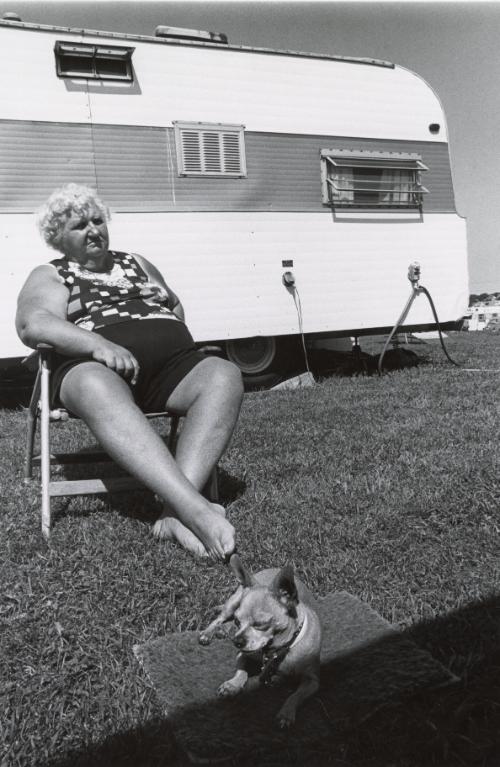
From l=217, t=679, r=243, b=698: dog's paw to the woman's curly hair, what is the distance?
1889mm

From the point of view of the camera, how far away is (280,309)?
6.27 metres

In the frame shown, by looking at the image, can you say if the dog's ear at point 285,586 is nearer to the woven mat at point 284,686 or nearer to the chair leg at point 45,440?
the woven mat at point 284,686

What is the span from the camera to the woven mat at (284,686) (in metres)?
1.29

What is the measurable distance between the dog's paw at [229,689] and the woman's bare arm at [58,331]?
1154 mm

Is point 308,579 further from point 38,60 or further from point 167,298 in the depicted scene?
point 38,60

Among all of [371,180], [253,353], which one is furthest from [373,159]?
[253,353]

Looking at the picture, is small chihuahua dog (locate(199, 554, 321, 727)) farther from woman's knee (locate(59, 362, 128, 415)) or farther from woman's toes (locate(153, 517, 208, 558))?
woman's knee (locate(59, 362, 128, 415))

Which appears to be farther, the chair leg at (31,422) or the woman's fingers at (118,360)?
the chair leg at (31,422)

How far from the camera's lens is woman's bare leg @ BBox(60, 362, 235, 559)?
75.1 inches

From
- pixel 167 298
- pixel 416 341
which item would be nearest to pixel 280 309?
pixel 167 298

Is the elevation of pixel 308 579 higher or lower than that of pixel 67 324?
lower

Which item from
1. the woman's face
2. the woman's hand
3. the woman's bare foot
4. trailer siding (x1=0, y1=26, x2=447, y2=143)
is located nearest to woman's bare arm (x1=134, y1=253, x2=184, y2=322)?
the woman's face

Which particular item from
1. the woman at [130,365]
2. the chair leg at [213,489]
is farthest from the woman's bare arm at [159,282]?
the chair leg at [213,489]

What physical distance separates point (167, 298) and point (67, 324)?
0.55 metres
